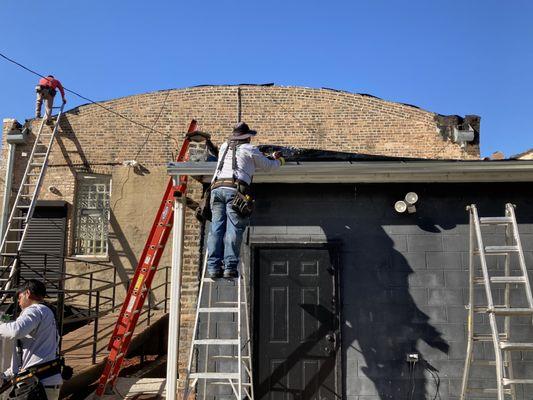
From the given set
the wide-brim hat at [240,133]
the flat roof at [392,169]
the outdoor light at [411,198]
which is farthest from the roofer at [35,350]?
the outdoor light at [411,198]

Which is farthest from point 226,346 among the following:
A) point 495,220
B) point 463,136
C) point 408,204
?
point 463,136

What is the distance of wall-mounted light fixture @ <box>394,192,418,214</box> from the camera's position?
643 centimetres

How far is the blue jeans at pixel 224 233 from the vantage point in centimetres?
516

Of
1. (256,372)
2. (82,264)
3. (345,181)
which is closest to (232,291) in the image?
(256,372)

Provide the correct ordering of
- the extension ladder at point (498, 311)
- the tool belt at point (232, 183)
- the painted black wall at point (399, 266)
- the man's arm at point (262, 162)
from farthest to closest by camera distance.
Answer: the painted black wall at point (399, 266), the man's arm at point (262, 162), the tool belt at point (232, 183), the extension ladder at point (498, 311)

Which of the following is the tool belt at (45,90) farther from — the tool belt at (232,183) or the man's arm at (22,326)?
the man's arm at (22,326)

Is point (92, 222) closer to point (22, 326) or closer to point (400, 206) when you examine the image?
point (400, 206)

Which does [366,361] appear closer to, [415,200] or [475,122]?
[415,200]

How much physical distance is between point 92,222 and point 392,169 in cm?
915

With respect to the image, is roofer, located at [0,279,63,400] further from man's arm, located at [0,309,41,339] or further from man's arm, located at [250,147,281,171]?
man's arm, located at [250,147,281,171]

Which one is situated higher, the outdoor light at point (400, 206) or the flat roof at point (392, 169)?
the flat roof at point (392, 169)

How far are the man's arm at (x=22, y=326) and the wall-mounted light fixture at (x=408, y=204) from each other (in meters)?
4.31

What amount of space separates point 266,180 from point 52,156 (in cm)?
896

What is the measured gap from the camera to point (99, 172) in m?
13.4
